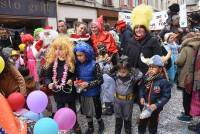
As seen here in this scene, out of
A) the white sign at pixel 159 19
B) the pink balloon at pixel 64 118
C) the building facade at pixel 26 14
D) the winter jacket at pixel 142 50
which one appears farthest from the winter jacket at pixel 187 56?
the building facade at pixel 26 14

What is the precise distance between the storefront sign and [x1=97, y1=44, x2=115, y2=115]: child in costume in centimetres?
811

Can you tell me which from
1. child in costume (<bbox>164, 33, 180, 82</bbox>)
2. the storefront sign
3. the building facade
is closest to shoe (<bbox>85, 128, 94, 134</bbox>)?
child in costume (<bbox>164, 33, 180, 82</bbox>)

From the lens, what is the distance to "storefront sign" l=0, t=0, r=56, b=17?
1406 cm

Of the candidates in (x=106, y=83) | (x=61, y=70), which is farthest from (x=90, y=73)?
(x=106, y=83)

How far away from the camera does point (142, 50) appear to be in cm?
521

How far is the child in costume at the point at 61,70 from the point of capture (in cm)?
524

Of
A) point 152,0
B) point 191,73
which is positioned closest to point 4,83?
point 191,73

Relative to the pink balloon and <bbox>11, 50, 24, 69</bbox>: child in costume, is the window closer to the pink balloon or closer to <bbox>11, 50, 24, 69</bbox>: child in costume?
<bbox>11, 50, 24, 69</bbox>: child in costume

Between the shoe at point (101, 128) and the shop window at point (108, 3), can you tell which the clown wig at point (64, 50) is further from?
the shop window at point (108, 3)

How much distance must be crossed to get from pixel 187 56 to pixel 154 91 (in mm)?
994

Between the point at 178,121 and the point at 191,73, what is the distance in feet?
3.45

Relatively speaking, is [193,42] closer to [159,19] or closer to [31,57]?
[31,57]

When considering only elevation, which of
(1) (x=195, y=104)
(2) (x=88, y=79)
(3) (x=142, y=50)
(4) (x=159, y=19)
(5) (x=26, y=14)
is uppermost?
(5) (x=26, y=14)

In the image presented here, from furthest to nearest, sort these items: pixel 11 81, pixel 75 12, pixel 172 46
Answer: pixel 75 12 → pixel 172 46 → pixel 11 81
